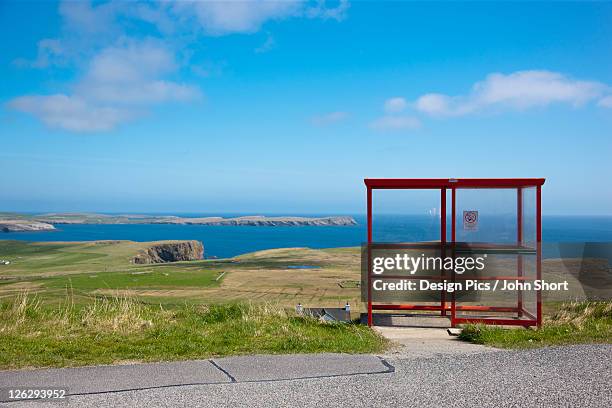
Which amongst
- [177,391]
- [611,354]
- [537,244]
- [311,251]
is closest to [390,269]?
[537,244]

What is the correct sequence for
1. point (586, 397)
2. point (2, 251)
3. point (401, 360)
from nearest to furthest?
1. point (586, 397)
2. point (401, 360)
3. point (2, 251)

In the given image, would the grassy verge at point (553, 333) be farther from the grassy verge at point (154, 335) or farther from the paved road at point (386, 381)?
the grassy verge at point (154, 335)

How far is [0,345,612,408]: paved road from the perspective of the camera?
18.4 feet

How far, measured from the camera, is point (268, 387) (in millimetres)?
6105

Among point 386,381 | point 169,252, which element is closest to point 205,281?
point 386,381

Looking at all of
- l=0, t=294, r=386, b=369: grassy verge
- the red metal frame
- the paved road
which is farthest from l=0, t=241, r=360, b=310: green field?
the paved road

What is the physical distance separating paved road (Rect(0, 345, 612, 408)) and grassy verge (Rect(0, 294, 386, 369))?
60 centimetres

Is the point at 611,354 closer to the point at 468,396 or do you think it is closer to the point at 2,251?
the point at 468,396

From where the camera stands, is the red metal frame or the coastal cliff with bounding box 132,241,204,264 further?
the coastal cliff with bounding box 132,241,204,264

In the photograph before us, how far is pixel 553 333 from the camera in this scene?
9023 mm

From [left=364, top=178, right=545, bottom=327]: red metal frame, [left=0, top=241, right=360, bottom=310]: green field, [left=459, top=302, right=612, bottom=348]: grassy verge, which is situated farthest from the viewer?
[left=0, top=241, right=360, bottom=310]: green field

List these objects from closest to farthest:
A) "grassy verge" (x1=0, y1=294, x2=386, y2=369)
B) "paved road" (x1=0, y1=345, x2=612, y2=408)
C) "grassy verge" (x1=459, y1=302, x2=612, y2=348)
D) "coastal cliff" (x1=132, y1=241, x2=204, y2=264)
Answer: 1. "paved road" (x1=0, y1=345, x2=612, y2=408)
2. "grassy verge" (x1=0, y1=294, x2=386, y2=369)
3. "grassy verge" (x1=459, y1=302, x2=612, y2=348)
4. "coastal cliff" (x1=132, y1=241, x2=204, y2=264)

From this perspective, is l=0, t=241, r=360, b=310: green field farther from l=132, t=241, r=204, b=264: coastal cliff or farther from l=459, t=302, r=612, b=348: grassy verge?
l=132, t=241, r=204, b=264: coastal cliff

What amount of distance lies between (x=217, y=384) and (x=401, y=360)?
2500mm
